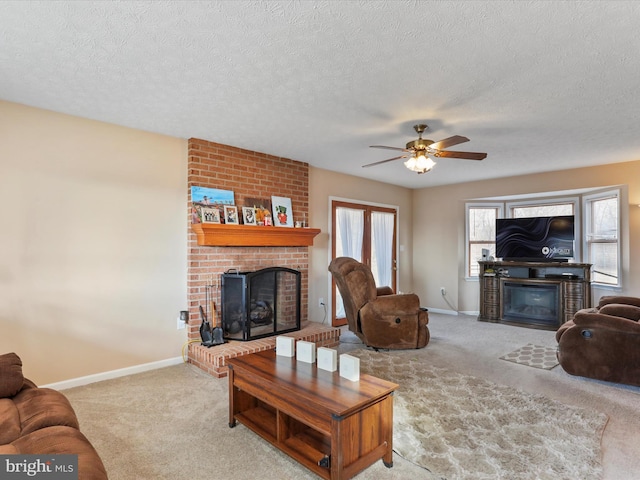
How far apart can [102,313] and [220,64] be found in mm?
2524

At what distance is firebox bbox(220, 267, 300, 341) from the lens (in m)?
3.94

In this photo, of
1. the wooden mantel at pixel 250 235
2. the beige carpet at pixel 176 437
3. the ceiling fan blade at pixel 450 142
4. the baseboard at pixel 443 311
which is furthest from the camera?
the baseboard at pixel 443 311

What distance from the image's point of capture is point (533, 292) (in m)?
5.72

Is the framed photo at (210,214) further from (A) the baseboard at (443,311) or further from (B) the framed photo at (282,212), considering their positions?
(A) the baseboard at (443,311)

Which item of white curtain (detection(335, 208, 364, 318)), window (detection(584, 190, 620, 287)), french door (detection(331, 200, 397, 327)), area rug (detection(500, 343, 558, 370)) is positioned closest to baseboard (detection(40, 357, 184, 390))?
french door (detection(331, 200, 397, 327))

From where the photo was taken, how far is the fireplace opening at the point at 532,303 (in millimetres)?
5496

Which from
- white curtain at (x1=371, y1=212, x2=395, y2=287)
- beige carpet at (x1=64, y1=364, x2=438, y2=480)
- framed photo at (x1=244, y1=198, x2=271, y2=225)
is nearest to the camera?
beige carpet at (x1=64, y1=364, x2=438, y2=480)

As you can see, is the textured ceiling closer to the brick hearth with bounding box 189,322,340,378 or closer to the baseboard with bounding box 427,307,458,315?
the brick hearth with bounding box 189,322,340,378

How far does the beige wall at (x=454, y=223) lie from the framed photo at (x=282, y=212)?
3.26m

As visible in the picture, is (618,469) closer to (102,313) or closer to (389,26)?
(389,26)

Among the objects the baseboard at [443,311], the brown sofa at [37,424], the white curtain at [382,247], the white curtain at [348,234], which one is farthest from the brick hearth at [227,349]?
the baseboard at [443,311]

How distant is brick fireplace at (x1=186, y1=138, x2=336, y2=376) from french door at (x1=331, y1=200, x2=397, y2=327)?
2.19 ft

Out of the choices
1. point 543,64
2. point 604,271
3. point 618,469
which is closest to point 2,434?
point 618,469

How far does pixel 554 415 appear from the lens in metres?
2.61
